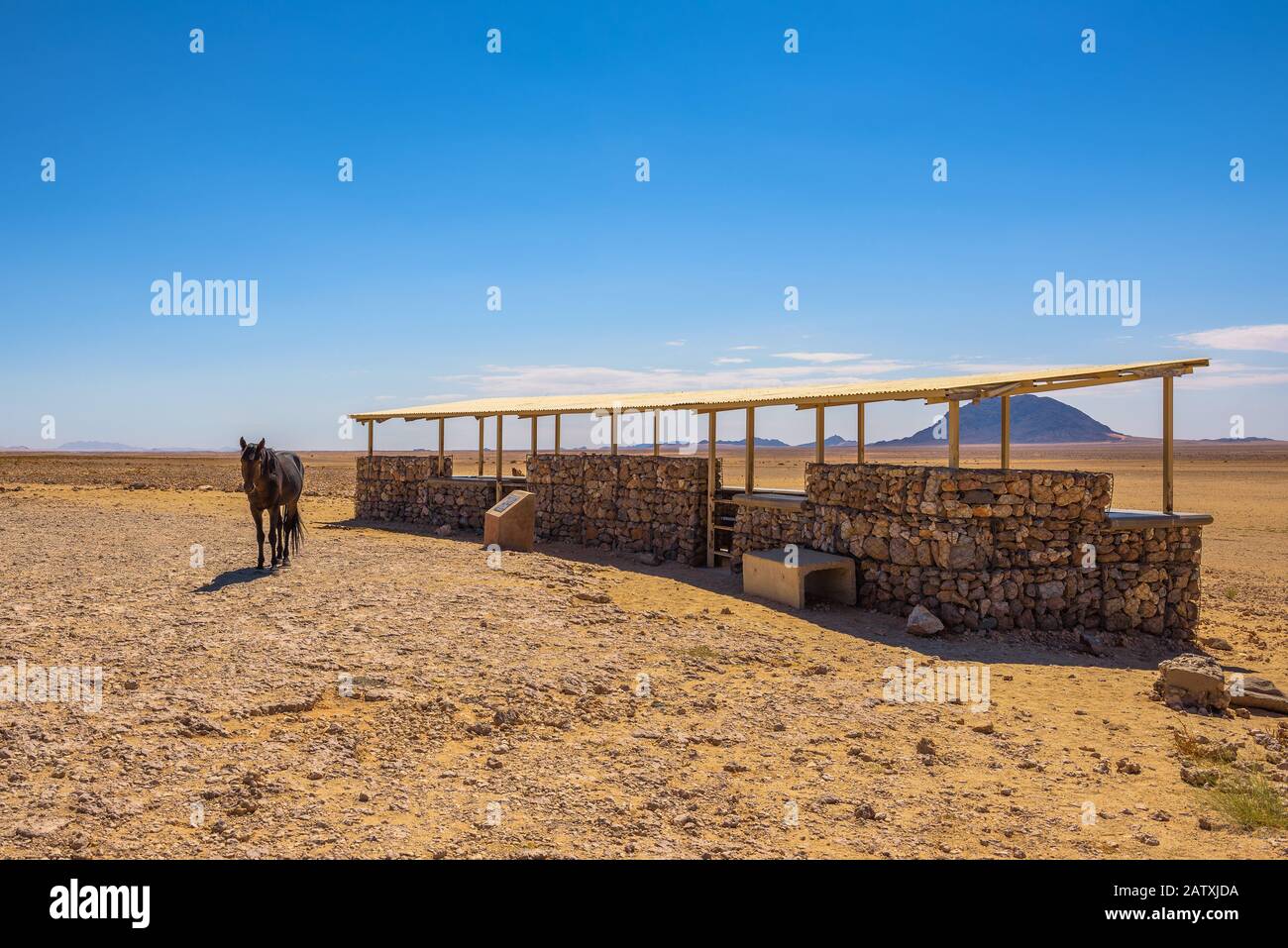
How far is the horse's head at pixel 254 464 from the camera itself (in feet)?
42.6

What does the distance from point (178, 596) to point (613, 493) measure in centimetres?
988

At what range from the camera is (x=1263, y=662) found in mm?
11062

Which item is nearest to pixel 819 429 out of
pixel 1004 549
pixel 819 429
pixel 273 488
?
pixel 819 429

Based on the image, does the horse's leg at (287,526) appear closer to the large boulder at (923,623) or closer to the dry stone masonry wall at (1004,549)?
the dry stone masonry wall at (1004,549)

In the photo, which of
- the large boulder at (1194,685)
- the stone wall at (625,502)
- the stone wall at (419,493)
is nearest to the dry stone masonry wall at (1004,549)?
the large boulder at (1194,685)

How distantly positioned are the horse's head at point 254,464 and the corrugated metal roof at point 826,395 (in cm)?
818

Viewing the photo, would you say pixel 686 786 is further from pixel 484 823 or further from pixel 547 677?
pixel 547 677

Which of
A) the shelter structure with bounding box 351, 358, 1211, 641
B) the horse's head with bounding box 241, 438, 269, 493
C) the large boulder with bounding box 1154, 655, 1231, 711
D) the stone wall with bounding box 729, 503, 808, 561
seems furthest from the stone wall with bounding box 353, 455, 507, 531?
the large boulder with bounding box 1154, 655, 1231, 711

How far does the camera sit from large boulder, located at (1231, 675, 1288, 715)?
8586mm

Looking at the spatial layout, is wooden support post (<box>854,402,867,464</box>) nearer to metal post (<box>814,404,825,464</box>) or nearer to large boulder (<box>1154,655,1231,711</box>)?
metal post (<box>814,404,825,464</box>)

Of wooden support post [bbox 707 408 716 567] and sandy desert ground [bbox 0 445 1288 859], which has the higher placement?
wooden support post [bbox 707 408 716 567]

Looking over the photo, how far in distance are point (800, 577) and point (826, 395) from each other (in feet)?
12.0

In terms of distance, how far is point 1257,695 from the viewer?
8664 millimetres

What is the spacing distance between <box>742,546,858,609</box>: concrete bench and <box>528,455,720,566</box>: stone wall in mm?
3595
